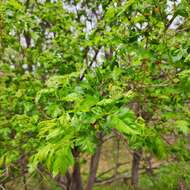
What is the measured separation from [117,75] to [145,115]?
2.47 meters

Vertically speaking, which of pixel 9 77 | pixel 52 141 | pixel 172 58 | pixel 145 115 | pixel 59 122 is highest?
pixel 9 77

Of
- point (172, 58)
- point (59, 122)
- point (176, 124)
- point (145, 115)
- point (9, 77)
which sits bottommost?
point (59, 122)

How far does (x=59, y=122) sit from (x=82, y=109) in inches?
7.2

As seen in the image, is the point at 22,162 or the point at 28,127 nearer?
the point at 28,127

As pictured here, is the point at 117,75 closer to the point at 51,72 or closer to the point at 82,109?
the point at 82,109

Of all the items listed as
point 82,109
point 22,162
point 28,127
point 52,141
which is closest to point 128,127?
→ point 82,109

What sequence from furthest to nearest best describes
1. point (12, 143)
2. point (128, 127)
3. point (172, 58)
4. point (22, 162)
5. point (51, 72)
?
point (22, 162) → point (51, 72) → point (12, 143) → point (172, 58) → point (128, 127)

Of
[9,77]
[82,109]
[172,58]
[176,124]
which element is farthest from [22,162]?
[82,109]

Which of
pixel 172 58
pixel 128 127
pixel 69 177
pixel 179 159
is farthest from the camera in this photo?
pixel 69 177

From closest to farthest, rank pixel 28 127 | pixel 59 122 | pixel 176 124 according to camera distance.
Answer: pixel 59 122, pixel 176 124, pixel 28 127

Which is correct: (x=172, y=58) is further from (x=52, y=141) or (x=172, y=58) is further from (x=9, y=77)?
(x=9, y=77)

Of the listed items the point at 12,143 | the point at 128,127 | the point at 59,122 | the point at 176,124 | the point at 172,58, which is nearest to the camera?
the point at 128,127

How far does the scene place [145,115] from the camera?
4863 millimetres

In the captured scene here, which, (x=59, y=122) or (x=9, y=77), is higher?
(x=9, y=77)
